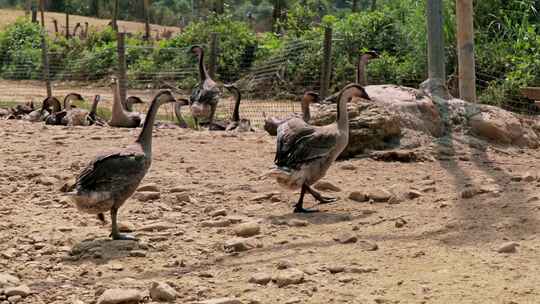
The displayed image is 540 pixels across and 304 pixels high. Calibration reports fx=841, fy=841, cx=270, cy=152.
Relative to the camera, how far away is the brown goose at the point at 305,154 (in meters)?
7.55

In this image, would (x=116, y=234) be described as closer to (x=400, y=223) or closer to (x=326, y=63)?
(x=400, y=223)

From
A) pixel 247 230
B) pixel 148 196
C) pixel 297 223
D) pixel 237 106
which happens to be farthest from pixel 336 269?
pixel 237 106

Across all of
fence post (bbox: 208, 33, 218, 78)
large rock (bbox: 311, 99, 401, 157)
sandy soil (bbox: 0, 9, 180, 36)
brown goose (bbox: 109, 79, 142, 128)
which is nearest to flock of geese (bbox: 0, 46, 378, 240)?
large rock (bbox: 311, 99, 401, 157)

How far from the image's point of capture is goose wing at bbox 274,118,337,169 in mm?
7598

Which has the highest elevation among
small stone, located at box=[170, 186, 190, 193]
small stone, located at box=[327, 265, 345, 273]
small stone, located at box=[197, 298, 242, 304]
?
small stone, located at box=[170, 186, 190, 193]

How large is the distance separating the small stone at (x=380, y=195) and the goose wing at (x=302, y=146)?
0.55 metres

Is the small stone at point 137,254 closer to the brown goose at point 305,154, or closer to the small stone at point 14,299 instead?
the small stone at point 14,299

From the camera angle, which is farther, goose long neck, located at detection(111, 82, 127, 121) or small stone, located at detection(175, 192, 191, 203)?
goose long neck, located at detection(111, 82, 127, 121)

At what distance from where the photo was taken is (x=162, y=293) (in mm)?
5109

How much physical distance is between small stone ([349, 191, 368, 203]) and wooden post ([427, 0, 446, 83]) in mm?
3672

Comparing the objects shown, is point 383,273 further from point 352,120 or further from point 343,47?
point 343,47

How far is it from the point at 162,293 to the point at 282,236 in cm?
162

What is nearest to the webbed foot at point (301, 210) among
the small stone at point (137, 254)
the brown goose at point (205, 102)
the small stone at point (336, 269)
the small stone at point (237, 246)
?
the small stone at point (237, 246)

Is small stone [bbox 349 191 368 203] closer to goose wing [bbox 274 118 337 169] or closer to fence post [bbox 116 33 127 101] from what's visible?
goose wing [bbox 274 118 337 169]
